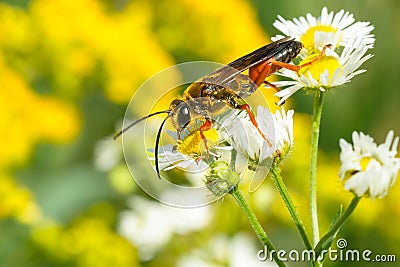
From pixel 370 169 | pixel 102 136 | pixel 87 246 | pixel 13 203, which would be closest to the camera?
pixel 370 169

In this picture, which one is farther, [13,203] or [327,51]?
[13,203]

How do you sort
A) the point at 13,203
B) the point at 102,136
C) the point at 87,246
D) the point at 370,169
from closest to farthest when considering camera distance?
the point at 370,169 → the point at 87,246 → the point at 13,203 → the point at 102,136

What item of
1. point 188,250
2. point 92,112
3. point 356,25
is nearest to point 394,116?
point 92,112

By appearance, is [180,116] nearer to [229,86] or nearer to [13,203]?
[229,86]

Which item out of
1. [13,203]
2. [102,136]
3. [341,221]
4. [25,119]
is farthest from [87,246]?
[341,221]

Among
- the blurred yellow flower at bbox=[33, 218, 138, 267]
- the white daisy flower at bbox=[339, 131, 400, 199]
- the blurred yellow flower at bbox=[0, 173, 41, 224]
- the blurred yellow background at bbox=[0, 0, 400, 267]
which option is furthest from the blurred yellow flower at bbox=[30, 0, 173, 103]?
the white daisy flower at bbox=[339, 131, 400, 199]

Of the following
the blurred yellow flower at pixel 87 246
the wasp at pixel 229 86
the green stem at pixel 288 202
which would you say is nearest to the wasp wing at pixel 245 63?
the wasp at pixel 229 86
